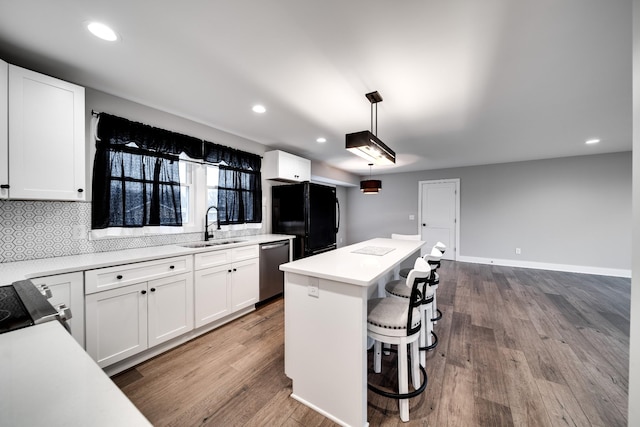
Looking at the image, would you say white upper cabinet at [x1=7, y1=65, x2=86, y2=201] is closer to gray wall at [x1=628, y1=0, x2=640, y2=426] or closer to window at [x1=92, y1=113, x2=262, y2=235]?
window at [x1=92, y1=113, x2=262, y2=235]

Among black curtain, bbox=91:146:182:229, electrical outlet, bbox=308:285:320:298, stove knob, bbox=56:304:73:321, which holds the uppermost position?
black curtain, bbox=91:146:182:229

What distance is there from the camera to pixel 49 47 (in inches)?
64.8

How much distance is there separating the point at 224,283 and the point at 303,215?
5.03 feet

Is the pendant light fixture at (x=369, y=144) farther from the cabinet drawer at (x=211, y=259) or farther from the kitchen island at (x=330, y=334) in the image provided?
the cabinet drawer at (x=211, y=259)

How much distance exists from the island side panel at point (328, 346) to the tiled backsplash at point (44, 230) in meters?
1.95

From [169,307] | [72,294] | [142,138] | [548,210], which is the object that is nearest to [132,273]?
[72,294]

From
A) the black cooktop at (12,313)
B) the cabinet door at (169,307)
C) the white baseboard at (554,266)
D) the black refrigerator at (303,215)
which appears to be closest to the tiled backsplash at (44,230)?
the cabinet door at (169,307)

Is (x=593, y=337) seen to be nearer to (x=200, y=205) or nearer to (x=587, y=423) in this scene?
(x=587, y=423)

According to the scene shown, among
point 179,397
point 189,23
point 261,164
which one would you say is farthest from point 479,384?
point 261,164

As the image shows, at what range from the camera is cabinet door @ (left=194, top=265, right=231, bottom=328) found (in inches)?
97.0

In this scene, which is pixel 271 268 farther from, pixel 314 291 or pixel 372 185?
pixel 372 185

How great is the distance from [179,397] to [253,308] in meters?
1.46

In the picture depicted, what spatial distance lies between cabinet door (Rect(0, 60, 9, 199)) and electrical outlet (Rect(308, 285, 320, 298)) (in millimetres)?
2128

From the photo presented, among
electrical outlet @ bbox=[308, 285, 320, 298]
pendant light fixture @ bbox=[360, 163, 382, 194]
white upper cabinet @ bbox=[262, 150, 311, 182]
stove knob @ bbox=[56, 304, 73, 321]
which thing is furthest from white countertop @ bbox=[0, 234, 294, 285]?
pendant light fixture @ bbox=[360, 163, 382, 194]
